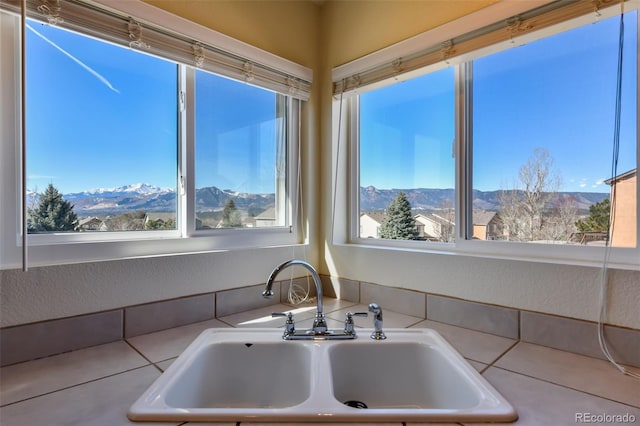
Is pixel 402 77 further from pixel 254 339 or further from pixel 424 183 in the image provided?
pixel 254 339

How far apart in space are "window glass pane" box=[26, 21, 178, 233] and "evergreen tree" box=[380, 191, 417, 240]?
3.37ft

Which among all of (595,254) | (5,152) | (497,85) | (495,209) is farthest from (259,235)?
(595,254)

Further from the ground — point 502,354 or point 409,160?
point 409,160

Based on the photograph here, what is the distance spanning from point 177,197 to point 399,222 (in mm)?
1059

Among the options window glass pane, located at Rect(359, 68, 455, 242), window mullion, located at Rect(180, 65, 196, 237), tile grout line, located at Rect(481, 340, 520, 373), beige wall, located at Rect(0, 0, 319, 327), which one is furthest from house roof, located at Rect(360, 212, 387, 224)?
window mullion, located at Rect(180, 65, 196, 237)

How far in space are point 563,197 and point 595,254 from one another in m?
0.22

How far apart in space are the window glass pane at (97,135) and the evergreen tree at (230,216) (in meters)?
0.23

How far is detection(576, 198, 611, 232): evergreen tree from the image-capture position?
1.09 m

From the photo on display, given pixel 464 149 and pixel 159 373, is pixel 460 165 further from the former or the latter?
pixel 159 373

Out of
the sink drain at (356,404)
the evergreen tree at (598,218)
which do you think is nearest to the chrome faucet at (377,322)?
the sink drain at (356,404)

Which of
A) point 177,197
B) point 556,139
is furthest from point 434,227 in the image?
point 177,197

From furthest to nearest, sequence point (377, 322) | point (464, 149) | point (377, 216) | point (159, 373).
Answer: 1. point (377, 216)
2. point (464, 149)
3. point (377, 322)
4. point (159, 373)

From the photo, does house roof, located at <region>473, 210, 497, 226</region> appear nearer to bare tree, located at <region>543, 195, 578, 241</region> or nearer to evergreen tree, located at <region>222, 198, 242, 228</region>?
bare tree, located at <region>543, 195, 578, 241</region>

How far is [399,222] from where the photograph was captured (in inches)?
65.9
